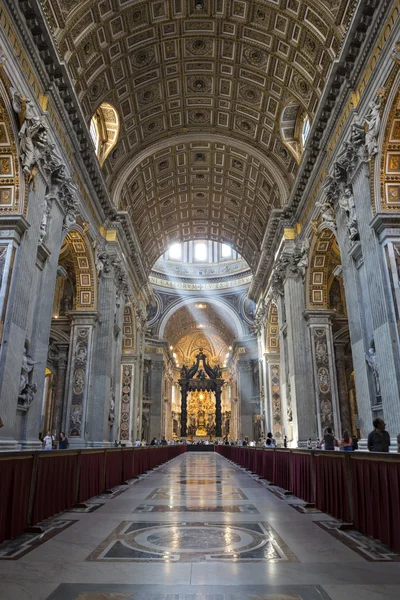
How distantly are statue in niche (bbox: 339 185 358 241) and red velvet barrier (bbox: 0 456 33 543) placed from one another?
8.23 m

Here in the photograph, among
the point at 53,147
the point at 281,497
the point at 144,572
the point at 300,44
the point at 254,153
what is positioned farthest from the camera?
the point at 254,153

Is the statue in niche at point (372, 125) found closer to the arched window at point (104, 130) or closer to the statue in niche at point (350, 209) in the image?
the statue in niche at point (350, 209)

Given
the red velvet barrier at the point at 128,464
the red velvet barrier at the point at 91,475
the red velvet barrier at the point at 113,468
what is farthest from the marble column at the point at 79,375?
the red velvet barrier at the point at 91,475

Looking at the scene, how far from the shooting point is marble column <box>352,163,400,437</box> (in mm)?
7953

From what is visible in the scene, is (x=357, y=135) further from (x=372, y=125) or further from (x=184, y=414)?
(x=184, y=414)

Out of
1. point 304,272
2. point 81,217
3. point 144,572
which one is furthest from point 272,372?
point 144,572

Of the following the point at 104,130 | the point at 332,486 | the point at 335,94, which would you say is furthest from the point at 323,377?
the point at 104,130

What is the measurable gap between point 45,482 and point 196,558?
2324mm

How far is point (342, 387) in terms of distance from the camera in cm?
1484

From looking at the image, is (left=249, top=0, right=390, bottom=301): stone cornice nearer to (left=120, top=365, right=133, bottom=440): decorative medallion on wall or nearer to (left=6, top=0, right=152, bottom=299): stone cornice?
(left=6, top=0, right=152, bottom=299): stone cornice

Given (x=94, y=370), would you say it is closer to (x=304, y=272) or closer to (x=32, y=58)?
(x=304, y=272)

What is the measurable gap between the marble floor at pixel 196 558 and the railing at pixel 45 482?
21 cm

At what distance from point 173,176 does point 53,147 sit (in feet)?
36.8

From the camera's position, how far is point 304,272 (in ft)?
49.8
